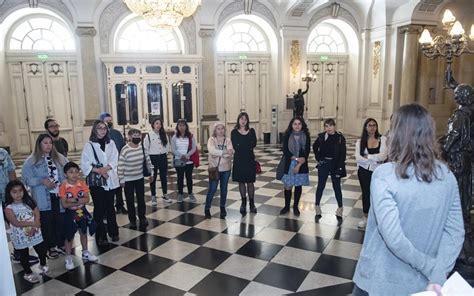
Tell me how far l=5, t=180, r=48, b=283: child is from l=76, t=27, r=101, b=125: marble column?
24.3 ft

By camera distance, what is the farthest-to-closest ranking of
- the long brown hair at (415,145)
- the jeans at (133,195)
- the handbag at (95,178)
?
the jeans at (133,195) < the handbag at (95,178) < the long brown hair at (415,145)

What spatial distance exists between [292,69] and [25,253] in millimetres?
10045

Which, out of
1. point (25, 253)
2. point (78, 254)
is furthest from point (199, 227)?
point (25, 253)

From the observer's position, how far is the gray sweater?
1446 millimetres

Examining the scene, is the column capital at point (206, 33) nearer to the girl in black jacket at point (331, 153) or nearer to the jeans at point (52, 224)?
the girl in black jacket at point (331, 153)

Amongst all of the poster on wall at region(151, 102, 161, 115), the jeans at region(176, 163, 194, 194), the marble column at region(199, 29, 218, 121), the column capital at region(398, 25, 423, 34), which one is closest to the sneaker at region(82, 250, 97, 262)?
the jeans at region(176, 163, 194, 194)

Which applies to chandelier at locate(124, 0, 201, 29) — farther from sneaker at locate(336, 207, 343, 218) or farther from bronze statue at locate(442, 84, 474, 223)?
bronze statue at locate(442, 84, 474, 223)

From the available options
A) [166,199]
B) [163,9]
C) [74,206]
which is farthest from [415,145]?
[163,9]

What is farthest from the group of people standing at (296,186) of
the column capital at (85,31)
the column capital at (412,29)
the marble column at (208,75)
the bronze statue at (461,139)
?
the column capital at (412,29)

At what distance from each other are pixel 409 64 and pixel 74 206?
11.1 meters

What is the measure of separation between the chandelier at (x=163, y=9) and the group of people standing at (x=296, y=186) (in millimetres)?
2124

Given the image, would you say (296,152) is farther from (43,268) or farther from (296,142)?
(43,268)

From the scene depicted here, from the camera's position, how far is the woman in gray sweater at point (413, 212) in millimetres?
1446

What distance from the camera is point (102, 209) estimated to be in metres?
4.07
